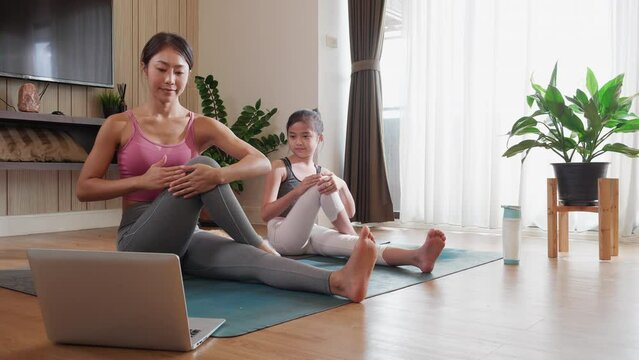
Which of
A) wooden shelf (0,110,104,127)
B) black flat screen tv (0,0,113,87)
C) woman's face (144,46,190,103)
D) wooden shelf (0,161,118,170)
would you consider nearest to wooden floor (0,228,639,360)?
woman's face (144,46,190,103)

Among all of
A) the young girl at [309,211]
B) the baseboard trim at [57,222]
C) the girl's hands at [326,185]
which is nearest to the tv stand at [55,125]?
the baseboard trim at [57,222]

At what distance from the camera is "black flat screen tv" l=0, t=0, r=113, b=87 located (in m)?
3.85

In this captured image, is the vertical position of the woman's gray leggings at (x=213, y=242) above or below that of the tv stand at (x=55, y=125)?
below

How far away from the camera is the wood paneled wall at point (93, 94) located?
408 cm

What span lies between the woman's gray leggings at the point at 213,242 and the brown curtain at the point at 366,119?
2497mm

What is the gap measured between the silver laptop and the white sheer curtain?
3.02m

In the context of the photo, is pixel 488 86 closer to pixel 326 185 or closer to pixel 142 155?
pixel 326 185

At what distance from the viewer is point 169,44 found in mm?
1896

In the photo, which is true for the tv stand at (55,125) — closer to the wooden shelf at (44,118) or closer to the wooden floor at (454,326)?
the wooden shelf at (44,118)

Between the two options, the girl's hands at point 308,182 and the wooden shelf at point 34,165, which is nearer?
the girl's hands at point 308,182

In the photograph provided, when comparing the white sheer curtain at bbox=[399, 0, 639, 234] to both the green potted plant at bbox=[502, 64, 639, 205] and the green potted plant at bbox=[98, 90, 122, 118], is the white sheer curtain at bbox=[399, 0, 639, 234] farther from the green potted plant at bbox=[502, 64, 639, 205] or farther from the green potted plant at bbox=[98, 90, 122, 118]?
the green potted plant at bbox=[98, 90, 122, 118]

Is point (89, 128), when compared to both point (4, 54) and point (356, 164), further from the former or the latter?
point (356, 164)

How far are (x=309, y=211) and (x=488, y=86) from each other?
218 centimetres

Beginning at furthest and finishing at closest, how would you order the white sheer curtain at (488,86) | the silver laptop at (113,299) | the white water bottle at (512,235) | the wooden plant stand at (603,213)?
the white sheer curtain at (488,86) < the wooden plant stand at (603,213) < the white water bottle at (512,235) < the silver laptop at (113,299)
